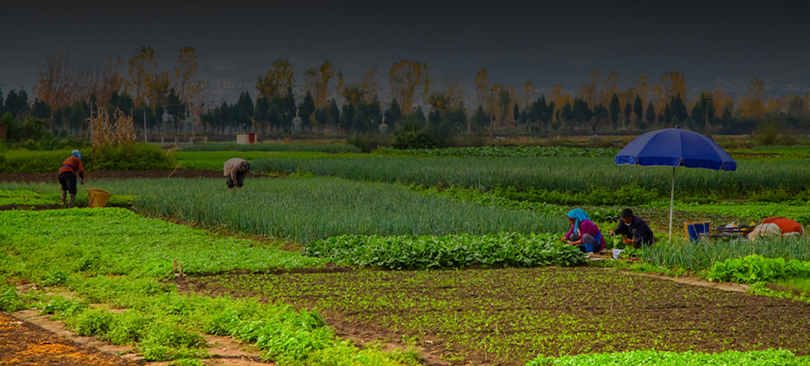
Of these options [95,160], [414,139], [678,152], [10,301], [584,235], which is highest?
[678,152]

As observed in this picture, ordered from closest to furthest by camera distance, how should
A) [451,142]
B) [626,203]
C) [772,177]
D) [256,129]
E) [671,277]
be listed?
[671,277]
[626,203]
[772,177]
[451,142]
[256,129]

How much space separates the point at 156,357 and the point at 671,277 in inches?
292

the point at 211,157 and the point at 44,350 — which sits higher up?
the point at 211,157

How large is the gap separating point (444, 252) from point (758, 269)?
4.49 meters

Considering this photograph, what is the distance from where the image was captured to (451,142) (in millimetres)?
66500

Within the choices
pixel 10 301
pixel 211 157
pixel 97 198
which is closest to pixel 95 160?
pixel 211 157

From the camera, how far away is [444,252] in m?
10.7

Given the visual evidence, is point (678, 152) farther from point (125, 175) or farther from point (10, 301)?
point (125, 175)

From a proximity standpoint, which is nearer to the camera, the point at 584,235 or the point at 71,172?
the point at 584,235

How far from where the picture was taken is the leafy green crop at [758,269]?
9.27 meters

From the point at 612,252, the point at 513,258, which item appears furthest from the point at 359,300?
the point at 612,252

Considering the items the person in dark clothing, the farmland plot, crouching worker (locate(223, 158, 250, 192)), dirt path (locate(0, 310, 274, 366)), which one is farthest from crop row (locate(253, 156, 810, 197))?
dirt path (locate(0, 310, 274, 366))

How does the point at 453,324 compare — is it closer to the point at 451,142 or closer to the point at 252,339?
the point at 252,339

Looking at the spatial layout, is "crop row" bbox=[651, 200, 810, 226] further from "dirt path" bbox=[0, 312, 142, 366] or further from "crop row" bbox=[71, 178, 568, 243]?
"dirt path" bbox=[0, 312, 142, 366]
